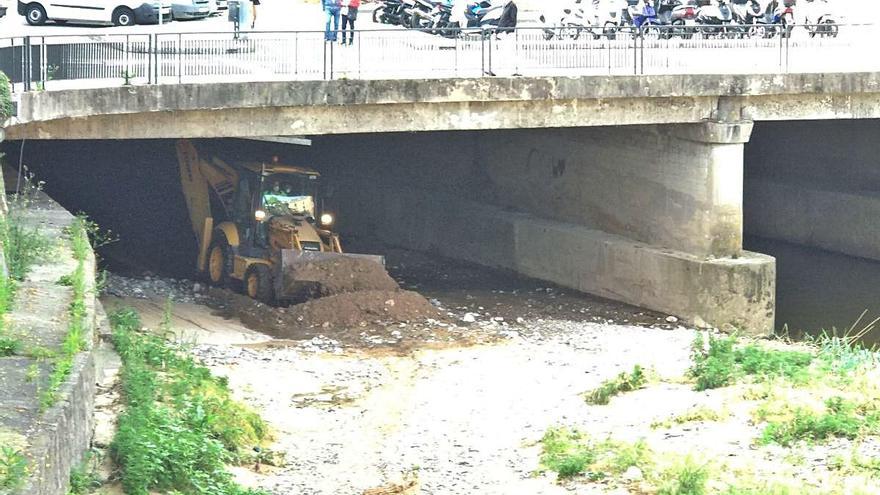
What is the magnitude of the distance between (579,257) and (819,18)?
9.45m

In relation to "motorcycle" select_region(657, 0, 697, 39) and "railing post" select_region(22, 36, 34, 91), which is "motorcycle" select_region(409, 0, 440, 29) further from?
A: "railing post" select_region(22, 36, 34, 91)

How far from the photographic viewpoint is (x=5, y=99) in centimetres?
2338

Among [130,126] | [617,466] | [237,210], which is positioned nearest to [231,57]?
[130,126]

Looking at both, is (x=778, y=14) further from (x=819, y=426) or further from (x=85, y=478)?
(x=85, y=478)

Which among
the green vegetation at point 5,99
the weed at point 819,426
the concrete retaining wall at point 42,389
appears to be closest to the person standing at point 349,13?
the green vegetation at point 5,99

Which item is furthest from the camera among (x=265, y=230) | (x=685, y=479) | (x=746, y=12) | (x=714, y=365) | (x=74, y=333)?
(x=746, y=12)

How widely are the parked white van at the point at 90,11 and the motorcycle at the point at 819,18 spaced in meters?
15.0

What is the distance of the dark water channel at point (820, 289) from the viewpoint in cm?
3192

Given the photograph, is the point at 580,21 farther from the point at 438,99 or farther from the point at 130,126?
the point at 130,126

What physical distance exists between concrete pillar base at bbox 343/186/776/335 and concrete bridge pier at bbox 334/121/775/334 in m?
0.02

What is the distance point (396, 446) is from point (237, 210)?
39.6 ft

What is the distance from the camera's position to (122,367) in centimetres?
1986

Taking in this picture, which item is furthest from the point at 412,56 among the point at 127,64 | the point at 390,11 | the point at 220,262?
the point at 390,11

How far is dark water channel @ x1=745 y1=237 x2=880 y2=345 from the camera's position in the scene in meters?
31.9
